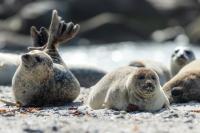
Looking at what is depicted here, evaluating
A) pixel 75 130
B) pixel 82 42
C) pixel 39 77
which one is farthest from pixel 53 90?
pixel 82 42

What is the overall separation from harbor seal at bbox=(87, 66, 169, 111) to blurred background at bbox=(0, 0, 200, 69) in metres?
17.9

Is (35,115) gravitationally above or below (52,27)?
below

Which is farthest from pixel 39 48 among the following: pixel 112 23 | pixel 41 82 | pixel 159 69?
pixel 112 23

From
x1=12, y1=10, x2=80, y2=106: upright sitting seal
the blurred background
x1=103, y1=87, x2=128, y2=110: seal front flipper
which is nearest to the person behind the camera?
x1=103, y1=87, x2=128, y2=110: seal front flipper

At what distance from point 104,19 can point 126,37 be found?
1518mm

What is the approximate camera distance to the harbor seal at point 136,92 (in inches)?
316

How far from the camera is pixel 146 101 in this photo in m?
8.16

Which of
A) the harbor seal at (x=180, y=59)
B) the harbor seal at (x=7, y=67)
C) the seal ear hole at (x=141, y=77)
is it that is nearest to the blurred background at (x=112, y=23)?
the harbor seal at (x=180, y=59)

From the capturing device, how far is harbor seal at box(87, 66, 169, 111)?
316 inches

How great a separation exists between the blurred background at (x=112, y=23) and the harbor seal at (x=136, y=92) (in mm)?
17905

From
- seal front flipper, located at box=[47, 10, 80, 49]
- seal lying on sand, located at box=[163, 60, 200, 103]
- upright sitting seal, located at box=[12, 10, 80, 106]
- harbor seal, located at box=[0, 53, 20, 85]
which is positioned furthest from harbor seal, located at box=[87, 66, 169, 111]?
harbor seal, located at box=[0, 53, 20, 85]

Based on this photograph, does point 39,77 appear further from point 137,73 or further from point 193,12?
point 193,12

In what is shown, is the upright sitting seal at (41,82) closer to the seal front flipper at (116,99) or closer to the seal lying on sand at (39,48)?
the seal front flipper at (116,99)

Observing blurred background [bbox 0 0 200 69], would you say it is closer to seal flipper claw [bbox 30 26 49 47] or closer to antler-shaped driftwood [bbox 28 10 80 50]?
→ seal flipper claw [bbox 30 26 49 47]
